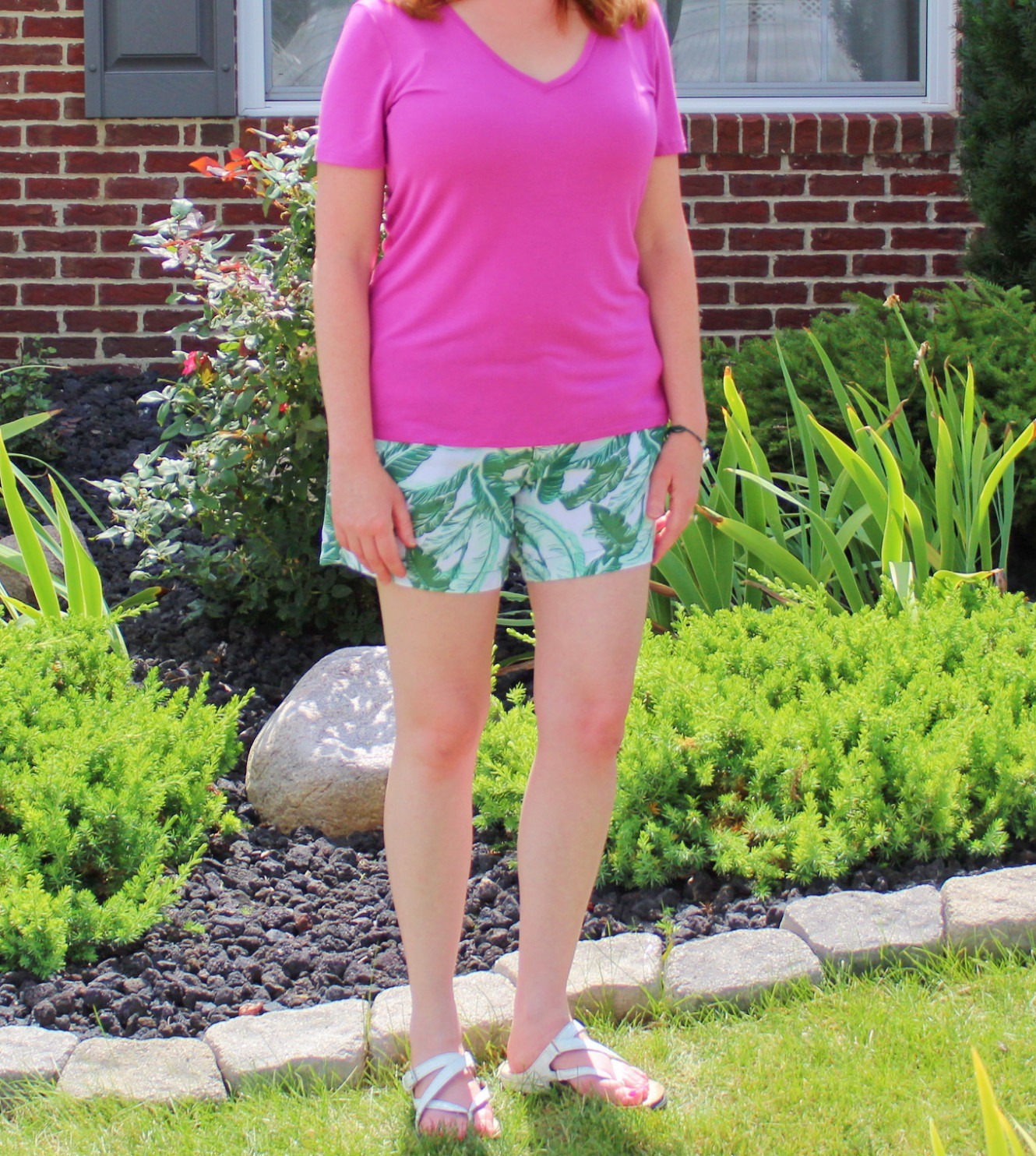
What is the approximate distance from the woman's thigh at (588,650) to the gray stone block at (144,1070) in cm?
69

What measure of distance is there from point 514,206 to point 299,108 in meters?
3.82

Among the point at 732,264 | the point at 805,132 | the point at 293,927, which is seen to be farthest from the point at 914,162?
the point at 293,927

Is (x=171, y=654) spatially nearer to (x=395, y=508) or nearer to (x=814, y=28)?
(x=395, y=508)

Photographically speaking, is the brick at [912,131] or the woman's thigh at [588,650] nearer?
the woman's thigh at [588,650]

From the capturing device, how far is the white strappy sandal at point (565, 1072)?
69.1 inches

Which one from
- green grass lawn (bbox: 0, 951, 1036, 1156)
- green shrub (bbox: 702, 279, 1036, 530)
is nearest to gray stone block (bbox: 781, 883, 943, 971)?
green grass lawn (bbox: 0, 951, 1036, 1156)

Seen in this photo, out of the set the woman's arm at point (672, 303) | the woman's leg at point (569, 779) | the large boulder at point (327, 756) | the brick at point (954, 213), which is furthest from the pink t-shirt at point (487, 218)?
the brick at point (954, 213)

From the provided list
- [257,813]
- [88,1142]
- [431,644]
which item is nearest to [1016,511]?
[257,813]

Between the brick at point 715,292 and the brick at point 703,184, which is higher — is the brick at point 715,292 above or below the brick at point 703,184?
below

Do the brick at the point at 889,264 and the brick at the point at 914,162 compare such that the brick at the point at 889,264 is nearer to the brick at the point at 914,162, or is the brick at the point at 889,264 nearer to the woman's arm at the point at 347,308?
the brick at the point at 914,162

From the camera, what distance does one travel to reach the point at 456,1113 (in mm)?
1694

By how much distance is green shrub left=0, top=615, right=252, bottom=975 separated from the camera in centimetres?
216

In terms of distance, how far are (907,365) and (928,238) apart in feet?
5.56

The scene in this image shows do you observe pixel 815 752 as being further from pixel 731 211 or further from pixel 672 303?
pixel 731 211
